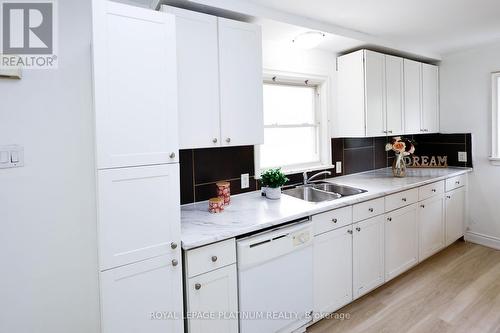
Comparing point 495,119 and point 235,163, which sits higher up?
point 495,119

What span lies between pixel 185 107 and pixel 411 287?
250 centimetres

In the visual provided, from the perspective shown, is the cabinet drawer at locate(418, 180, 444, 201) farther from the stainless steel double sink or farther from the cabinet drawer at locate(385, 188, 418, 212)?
the stainless steel double sink

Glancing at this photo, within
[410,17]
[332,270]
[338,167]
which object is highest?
[410,17]

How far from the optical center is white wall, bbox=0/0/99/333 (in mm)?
1547

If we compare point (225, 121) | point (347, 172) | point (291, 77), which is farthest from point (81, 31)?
point (347, 172)

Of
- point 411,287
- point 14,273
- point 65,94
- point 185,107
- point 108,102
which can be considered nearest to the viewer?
point 108,102

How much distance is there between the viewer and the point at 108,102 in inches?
52.2

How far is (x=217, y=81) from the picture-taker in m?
1.95

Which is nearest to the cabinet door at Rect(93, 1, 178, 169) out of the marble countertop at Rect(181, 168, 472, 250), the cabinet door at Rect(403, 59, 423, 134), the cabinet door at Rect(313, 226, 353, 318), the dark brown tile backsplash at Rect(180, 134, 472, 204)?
the marble countertop at Rect(181, 168, 472, 250)

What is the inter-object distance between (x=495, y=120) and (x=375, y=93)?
5.20ft

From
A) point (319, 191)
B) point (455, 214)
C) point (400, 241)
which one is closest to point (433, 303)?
point (400, 241)

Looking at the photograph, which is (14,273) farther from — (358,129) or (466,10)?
(466,10)

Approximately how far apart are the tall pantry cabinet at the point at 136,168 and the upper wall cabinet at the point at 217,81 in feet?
1.12

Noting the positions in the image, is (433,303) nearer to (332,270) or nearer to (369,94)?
(332,270)
